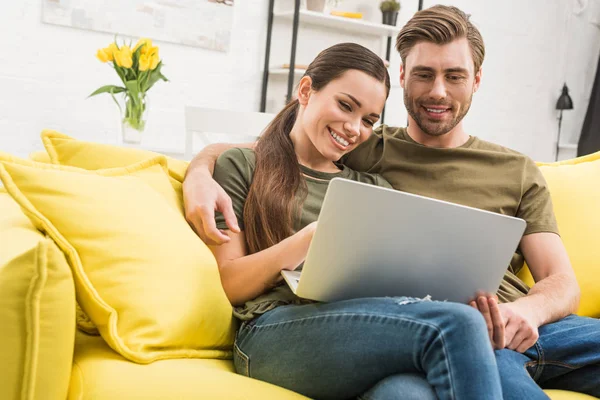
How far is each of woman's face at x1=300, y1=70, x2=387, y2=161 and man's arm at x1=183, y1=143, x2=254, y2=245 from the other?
0.27 m

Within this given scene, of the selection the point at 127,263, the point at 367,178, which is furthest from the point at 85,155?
the point at 367,178

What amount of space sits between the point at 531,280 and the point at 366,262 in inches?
30.4

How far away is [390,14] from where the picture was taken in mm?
4309

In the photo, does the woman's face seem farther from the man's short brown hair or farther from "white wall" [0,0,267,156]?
"white wall" [0,0,267,156]

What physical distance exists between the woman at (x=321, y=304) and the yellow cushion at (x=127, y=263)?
10 cm

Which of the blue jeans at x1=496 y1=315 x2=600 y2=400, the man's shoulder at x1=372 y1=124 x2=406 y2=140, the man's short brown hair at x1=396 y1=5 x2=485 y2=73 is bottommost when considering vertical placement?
the blue jeans at x1=496 y1=315 x2=600 y2=400

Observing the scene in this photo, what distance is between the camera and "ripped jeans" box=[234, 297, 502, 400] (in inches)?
41.1

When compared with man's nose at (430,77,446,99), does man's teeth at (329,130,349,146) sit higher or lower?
lower

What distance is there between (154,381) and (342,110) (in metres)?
0.77

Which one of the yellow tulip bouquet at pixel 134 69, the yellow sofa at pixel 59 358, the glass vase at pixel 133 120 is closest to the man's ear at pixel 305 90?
the yellow sofa at pixel 59 358

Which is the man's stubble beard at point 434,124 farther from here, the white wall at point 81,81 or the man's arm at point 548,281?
the white wall at point 81,81

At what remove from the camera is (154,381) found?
110 cm

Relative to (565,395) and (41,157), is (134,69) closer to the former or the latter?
(41,157)

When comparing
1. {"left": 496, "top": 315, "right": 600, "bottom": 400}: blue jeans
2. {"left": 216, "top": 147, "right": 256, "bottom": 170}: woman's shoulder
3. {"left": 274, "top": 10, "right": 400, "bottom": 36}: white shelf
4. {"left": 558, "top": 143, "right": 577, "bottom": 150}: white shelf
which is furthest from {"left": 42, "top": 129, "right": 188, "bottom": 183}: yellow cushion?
{"left": 558, "top": 143, "right": 577, "bottom": 150}: white shelf
